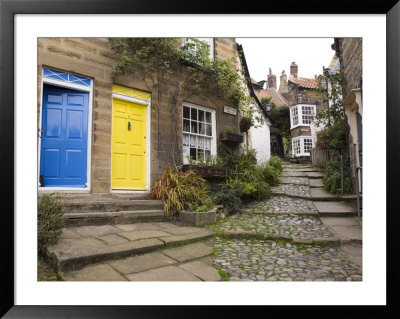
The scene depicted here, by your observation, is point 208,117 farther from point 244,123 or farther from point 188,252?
point 188,252

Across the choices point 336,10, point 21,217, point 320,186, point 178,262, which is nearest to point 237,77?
point 320,186

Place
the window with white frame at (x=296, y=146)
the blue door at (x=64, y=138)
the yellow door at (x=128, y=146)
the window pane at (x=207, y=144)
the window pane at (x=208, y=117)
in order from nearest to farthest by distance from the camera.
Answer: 1. the blue door at (x=64, y=138)
2. the yellow door at (x=128, y=146)
3. the window pane at (x=207, y=144)
4. the window pane at (x=208, y=117)
5. the window with white frame at (x=296, y=146)

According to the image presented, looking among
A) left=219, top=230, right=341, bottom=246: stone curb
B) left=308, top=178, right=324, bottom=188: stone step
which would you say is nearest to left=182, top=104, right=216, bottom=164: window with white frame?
left=308, top=178, right=324, bottom=188: stone step

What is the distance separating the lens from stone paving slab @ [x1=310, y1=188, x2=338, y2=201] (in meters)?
5.30

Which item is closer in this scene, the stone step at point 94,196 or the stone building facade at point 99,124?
the stone step at point 94,196

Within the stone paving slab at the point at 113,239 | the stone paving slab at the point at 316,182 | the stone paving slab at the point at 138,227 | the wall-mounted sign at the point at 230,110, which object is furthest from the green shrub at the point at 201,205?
the wall-mounted sign at the point at 230,110

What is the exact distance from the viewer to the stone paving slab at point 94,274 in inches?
79.5

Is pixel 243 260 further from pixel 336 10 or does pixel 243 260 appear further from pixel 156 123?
pixel 156 123

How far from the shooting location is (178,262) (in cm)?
248

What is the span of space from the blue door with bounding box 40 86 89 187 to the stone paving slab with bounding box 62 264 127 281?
245 cm

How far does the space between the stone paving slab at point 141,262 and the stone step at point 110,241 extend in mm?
85

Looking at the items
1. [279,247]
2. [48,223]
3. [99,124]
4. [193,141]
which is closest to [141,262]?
[48,223]

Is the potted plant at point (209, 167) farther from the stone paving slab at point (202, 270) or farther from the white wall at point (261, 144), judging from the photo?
the stone paving slab at point (202, 270)

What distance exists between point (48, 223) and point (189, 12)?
7.71 feet
